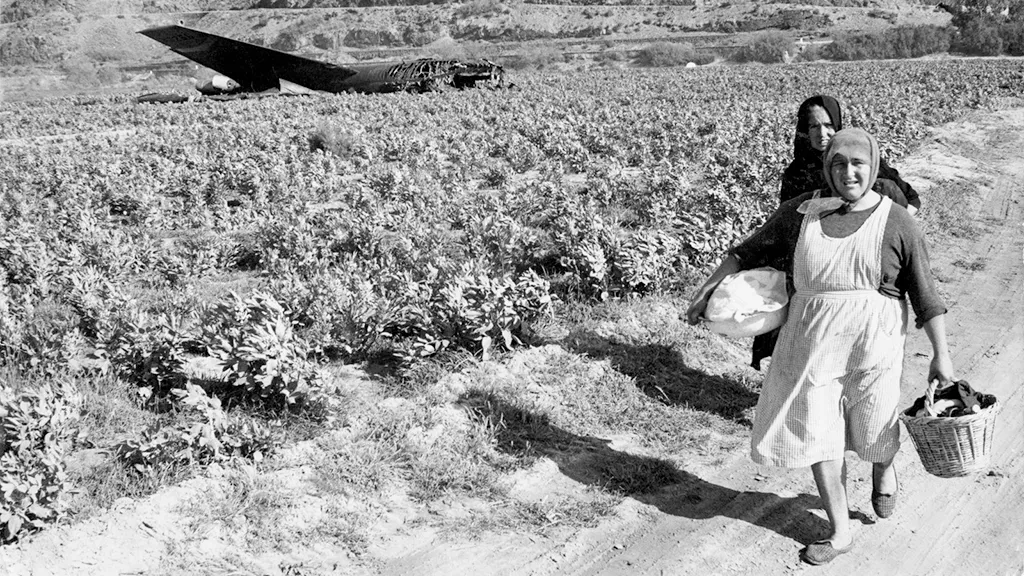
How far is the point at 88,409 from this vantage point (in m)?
4.56

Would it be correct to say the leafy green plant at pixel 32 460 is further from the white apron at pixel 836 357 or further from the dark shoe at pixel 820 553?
the dark shoe at pixel 820 553

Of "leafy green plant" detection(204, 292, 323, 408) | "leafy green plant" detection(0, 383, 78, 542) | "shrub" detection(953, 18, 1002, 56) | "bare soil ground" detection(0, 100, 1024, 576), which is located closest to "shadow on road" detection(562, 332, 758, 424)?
"bare soil ground" detection(0, 100, 1024, 576)

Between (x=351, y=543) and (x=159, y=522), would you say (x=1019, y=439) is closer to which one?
(x=351, y=543)

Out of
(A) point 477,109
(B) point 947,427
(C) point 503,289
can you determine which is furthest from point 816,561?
(A) point 477,109

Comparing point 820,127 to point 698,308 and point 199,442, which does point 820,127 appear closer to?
point 698,308

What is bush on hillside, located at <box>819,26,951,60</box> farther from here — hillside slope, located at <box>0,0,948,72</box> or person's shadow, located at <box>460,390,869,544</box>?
person's shadow, located at <box>460,390,869,544</box>

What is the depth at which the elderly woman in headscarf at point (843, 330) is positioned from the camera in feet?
11.1

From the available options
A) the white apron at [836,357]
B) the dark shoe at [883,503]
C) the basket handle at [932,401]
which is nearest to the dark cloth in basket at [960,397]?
the basket handle at [932,401]

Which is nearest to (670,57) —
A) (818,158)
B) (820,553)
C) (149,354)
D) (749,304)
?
(818,158)

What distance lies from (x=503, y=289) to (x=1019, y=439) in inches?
120

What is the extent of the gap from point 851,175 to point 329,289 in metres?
3.60

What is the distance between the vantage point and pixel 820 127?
435cm

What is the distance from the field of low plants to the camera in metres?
4.17

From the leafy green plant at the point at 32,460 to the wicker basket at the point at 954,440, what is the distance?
342 cm
